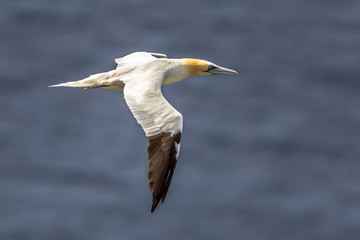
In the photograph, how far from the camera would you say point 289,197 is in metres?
28.1

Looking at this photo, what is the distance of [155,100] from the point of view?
19031 mm

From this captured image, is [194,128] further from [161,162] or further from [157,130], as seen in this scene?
[161,162]

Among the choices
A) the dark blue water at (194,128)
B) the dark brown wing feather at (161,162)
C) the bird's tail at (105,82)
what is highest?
the bird's tail at (105,82)

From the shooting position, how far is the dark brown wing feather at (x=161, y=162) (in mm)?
17609

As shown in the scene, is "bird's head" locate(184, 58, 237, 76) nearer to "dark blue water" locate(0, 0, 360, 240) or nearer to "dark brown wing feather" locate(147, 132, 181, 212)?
"dark brown wing feather" locate(147, 132, 181, 212)

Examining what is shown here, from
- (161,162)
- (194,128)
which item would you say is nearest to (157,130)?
(161,162)

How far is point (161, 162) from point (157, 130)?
77cm

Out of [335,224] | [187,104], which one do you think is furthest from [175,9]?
[335,224]

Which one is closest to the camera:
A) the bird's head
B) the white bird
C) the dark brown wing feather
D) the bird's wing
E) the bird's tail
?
the dark brown wing feather

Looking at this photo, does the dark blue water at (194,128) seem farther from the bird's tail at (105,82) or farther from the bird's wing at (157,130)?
the bird's wing at (157,130)

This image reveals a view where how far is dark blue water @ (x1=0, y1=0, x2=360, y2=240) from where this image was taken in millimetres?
27625

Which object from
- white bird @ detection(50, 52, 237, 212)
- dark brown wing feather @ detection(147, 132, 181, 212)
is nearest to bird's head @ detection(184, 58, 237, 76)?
white bird @ detection(50, 52, 237, 212)

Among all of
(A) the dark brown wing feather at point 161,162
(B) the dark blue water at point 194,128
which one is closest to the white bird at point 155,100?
(A) the dark brown wing feather at point 161,162

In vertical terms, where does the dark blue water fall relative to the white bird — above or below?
below
